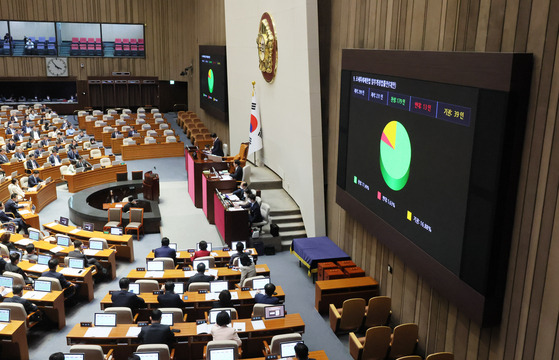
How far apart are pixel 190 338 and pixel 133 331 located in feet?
2.65

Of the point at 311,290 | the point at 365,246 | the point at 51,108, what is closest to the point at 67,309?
the point at 311,290

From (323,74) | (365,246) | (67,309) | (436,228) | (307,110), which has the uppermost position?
(323,74)

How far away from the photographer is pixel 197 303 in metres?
8.52

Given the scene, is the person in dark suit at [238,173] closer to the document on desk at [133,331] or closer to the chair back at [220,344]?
the document on desk at [133,331]

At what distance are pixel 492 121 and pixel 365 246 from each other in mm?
4689

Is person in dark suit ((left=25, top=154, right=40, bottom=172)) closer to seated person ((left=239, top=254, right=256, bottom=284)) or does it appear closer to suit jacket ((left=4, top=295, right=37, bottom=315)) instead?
suit jacket ((left=4, top=295, right=37, bottom=315))

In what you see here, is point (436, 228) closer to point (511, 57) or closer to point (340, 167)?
point (511, 57)

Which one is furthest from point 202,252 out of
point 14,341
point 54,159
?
point 54,159

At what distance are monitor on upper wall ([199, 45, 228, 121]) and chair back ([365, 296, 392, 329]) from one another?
42.9 feet

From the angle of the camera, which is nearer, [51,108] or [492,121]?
[492,121]

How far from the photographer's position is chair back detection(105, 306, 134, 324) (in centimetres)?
773

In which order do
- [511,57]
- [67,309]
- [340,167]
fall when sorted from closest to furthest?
[511,57] → [67,309] → [340,167]

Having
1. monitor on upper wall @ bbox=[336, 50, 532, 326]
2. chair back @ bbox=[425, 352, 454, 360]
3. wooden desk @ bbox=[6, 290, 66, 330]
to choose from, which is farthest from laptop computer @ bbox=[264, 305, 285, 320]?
wooden desk @ bbox=[6, 290, 66, 330]

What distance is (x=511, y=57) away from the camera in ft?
18.1
